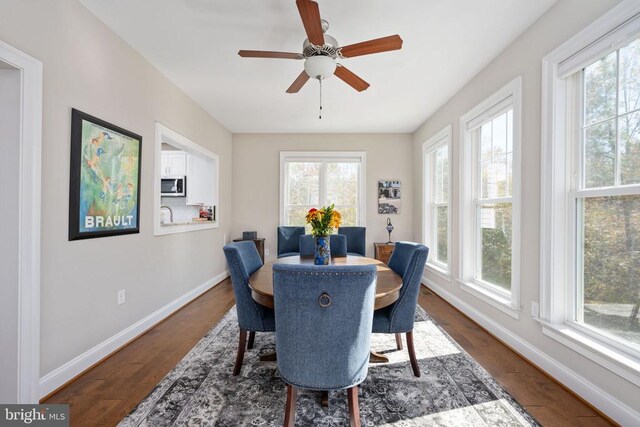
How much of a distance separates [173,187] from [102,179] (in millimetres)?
3108

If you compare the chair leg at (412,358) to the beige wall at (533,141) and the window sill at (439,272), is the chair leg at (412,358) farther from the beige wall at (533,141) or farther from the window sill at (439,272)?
the window sill at (439,272)

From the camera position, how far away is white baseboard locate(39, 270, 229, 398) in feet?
6.17

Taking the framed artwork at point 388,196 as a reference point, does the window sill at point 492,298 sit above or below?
below

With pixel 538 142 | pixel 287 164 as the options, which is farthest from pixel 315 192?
pixel 538 142

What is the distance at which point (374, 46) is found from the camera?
1997 mm

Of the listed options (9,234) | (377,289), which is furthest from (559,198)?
(9,234)

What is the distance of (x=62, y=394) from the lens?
188 centimetres

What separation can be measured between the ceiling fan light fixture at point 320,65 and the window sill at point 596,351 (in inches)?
93.8

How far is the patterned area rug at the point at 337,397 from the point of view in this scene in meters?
1.64

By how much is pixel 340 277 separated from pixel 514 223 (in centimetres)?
200

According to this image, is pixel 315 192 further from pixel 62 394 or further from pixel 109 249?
pixel 62 394

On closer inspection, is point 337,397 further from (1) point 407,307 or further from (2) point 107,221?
(2) point 107,221

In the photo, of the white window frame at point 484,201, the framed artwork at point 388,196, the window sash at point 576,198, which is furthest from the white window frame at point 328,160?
the window sash at point 576,198

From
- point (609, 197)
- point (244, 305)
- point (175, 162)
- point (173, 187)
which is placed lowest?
point (244, 305)
